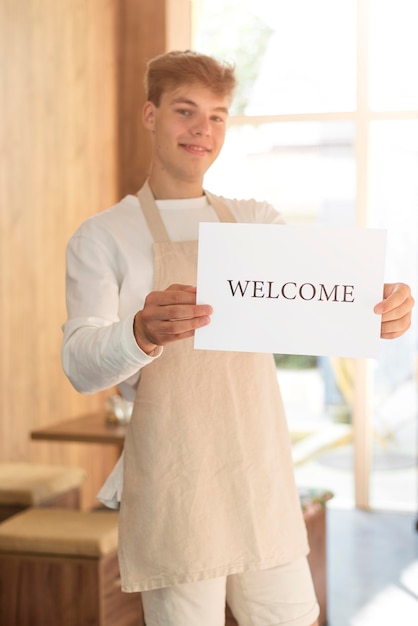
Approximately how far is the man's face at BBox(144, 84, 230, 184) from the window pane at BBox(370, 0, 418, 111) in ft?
Result: 13.2

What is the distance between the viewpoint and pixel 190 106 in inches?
Result: 75.6

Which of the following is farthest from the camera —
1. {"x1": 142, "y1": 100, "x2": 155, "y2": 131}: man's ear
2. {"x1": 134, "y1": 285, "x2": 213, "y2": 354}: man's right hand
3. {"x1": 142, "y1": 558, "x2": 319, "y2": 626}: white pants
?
{"x1": 142, "y1": 100, "x2": 155, "y2": 131}: man's ear

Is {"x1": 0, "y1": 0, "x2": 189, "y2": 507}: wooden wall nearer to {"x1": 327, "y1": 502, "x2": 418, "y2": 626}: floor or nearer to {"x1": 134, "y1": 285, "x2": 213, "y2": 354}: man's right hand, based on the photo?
{"x1": 327, "y1": 502, "x2": 418, "y2": 626}: floor

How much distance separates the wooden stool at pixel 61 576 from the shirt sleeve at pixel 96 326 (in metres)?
1.49

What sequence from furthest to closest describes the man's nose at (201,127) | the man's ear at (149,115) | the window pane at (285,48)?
the window pane at (285,48) → the man's ear at (149,115) → the man's nose at (201,127)

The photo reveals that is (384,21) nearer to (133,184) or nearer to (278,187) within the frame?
(278,187)

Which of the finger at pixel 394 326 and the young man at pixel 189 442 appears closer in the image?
the finger at pixel 394 326

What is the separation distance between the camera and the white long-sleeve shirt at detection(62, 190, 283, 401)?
1665 mm

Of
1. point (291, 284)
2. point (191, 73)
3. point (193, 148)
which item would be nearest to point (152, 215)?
point (193, 148)

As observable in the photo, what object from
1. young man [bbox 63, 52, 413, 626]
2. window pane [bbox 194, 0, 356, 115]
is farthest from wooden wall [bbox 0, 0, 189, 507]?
young man [bbox 63, 52, 413, 626]

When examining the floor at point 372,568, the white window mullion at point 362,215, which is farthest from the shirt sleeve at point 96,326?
the white window mullion at point 362,215

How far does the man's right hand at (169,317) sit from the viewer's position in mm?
1557

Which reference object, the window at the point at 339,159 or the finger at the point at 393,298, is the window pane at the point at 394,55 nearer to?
the window at the point at 339,159

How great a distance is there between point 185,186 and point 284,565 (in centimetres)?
78
